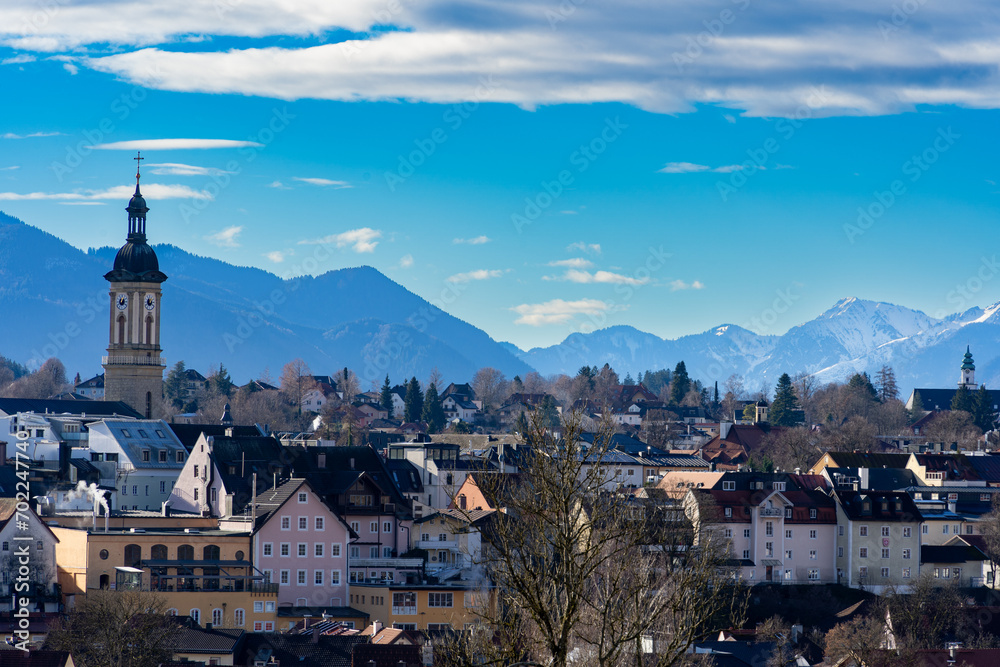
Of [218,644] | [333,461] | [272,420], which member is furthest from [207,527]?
[272,420]

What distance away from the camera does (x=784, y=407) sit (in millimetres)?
161750

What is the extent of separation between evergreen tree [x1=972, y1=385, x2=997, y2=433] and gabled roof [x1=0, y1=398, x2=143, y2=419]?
93587 mm

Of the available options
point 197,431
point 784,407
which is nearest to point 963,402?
point 784,407

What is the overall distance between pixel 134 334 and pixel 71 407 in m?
8.19

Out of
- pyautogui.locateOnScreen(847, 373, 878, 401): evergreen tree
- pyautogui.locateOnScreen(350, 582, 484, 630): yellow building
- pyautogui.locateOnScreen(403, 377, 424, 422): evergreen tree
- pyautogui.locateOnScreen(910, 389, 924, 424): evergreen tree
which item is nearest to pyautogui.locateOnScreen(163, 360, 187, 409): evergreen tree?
pyautogui.locateOnScreen(403, 377, 424, 422): evergreen tree

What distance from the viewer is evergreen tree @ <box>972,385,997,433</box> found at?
16714cm

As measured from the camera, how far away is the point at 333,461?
79562 millimetres

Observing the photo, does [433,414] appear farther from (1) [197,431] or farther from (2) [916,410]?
(1) [197,431]

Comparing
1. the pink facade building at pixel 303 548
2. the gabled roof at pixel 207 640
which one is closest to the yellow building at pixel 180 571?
the pink facade building at pixel 303 548

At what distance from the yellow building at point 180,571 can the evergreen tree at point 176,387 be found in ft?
340

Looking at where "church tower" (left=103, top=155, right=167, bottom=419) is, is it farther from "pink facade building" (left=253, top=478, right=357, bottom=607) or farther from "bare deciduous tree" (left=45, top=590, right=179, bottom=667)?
"bare deciduous tree" (left=45, top=590, right=179, bottom=667)

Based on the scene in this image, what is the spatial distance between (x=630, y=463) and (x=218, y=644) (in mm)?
58333

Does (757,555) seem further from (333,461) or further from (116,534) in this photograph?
(116,534)

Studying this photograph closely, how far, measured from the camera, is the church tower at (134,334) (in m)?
113
